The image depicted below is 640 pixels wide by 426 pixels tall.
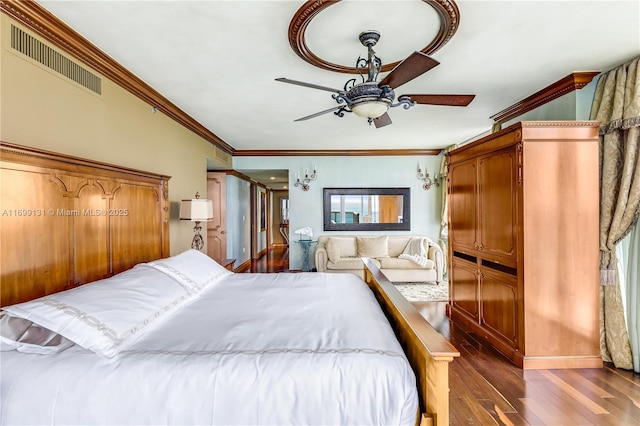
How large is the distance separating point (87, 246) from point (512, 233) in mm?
3420

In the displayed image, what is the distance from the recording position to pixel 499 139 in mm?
2820

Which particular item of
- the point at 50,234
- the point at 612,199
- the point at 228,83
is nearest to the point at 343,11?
the point at 228,83

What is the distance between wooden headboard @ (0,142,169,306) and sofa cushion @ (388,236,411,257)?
4324 millimetres

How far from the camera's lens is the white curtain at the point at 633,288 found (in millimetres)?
2434

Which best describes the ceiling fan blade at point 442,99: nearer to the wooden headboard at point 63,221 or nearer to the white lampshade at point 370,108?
the white lampshade at point 370,108

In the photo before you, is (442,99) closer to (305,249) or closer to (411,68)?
(411,68)

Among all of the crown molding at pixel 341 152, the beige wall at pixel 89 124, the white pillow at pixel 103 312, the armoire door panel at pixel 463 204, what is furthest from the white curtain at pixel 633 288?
the beige wall at pixel 89 124

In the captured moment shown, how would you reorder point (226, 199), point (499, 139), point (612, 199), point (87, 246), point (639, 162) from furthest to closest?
point (226, 199) < point (499, 139) < point (612, 199) < point (639, 162) < point (87, 246)

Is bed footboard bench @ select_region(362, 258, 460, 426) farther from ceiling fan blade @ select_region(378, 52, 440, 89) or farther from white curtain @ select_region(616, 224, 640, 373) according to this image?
white curtain @ select_region(616, 224, 640, 373)

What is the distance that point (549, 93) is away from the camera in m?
3.06

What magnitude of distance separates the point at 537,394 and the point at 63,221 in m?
3.49

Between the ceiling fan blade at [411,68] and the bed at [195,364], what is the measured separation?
1430 millimetres

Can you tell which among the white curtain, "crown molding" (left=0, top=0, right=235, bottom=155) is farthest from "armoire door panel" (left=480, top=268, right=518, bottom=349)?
"crown molding" (left=0, top=0, right=235, bottom=155)

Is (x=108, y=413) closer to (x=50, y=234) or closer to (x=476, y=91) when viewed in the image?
(x=50, y=234)
